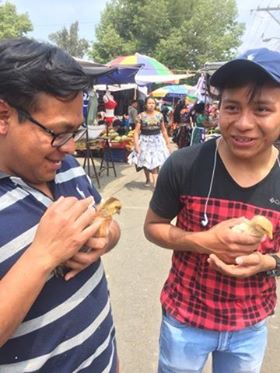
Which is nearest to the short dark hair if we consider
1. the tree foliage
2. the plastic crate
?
the plastic crate

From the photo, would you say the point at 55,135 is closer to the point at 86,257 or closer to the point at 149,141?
the point at 86,257

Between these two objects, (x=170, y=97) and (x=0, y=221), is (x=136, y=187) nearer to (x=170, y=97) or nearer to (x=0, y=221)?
(x=0, y=221)

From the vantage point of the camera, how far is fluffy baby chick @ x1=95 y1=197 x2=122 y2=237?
1.30 metres

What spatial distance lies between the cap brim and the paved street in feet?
7.34

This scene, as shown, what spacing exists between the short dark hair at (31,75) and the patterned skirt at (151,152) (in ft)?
23.9

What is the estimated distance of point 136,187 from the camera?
29.5 feet

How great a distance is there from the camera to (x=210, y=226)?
174cm

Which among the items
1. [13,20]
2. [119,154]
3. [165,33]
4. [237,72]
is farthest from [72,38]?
[237,72]

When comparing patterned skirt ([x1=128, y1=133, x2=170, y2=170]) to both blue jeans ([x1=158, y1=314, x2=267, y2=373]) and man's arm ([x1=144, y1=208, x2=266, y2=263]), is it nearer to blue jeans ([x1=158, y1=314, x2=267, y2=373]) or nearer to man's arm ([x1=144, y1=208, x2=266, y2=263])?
man's arm ([x1=144, y1=208, x2=266, y2=263])

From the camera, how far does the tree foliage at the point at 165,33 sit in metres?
40.4

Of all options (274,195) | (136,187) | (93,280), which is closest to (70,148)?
(93,280)

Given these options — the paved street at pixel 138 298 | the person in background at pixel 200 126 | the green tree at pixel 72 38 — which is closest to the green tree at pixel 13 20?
the green tree at pixel 72 38

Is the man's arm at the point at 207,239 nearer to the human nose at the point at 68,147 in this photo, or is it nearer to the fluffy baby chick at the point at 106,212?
the fluffy baby chick at the point at 106,212

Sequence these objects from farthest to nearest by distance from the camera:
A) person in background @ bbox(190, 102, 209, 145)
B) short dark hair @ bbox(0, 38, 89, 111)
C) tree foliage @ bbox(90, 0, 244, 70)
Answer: tree foliage @ bbox(90, 0, 244, 70), person in background @ bbox(190, 102, 209, 145), short dark hair @ bbox(0, 38, 89, 111)
